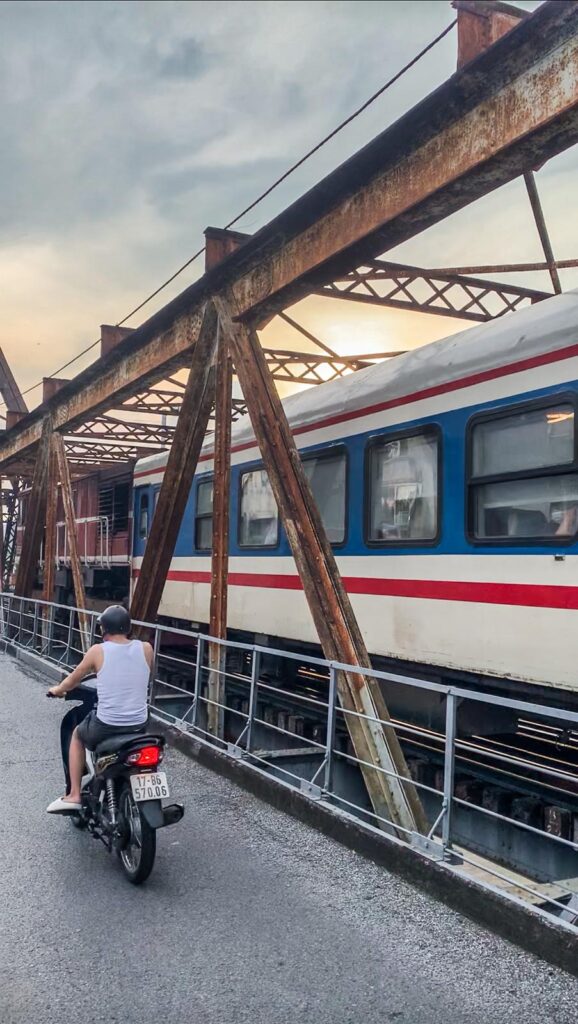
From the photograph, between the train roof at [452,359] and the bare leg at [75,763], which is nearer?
the bare leg at [75,763]

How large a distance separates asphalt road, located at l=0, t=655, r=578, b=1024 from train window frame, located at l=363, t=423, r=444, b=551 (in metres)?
2.87

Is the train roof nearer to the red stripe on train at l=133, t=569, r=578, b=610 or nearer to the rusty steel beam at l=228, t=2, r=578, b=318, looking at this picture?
the rusty steel beam at l=228, t=2, r=578, b=318

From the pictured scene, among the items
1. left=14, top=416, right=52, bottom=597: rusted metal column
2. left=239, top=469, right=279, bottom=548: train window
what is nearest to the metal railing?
left=239, top=469, right=279, bottom=548: train window

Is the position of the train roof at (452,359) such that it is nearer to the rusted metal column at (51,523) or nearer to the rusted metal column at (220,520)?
the rusted metal column at (220,520)

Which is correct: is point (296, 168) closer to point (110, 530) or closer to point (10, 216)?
point (10, 216)

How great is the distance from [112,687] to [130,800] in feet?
2.24

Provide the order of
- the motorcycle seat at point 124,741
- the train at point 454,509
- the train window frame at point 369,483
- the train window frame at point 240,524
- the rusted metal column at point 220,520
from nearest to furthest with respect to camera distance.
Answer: the motorcycle seat at point 124,741
the train at point 454,509
the train window frame at point 369,483
the rusted metal column at point 220,520
the train window frame at point 240,524

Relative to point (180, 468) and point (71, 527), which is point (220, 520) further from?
point (71, 527)

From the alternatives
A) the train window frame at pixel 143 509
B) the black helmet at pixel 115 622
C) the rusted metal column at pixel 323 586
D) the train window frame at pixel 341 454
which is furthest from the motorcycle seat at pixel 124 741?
the train window frame at pixel 143 509

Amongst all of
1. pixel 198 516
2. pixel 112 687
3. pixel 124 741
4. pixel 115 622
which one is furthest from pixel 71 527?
pixel 124 741

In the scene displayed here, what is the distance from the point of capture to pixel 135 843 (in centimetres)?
499

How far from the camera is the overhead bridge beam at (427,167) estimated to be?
16.3 feet

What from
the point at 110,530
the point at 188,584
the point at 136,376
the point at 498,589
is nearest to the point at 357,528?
the point at 498,589

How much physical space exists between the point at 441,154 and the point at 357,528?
12.8ft
